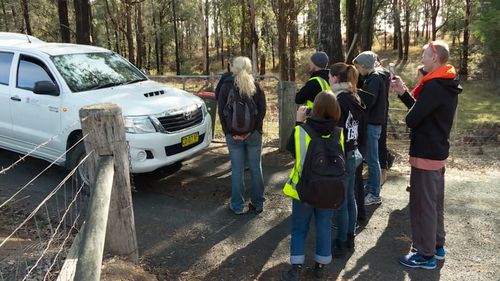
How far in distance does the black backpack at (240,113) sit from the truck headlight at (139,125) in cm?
124

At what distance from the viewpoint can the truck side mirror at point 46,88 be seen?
246 inches

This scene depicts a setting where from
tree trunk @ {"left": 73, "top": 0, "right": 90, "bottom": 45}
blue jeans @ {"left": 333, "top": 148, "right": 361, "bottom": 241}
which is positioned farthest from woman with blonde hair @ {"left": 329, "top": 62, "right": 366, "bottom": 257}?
tree trunk @ {"left": 73, "top": 0, "right": 90, "bottom": 45}

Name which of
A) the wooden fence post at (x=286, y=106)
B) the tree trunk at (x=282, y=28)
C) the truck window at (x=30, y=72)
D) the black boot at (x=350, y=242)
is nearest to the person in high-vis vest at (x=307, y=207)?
the black boot at (x=350, y=242)

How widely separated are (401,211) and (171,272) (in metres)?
3.12

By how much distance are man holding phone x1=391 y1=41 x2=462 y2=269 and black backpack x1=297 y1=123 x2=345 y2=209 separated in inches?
33.7

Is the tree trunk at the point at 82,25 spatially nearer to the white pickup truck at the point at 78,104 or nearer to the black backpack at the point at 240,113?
the white pickup truck at the point at 78,104

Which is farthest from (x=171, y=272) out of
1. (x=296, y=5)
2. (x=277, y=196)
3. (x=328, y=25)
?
(x=296, y=5)

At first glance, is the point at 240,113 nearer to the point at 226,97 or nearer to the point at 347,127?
the point at 226,97

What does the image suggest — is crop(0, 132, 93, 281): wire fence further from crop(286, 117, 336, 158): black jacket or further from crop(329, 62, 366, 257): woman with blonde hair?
crop(329, 62, 366, 257): woman with blonde hair

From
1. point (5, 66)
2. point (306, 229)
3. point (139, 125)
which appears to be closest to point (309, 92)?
point (306, 229)

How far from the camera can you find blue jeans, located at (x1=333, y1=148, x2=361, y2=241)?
4523 mm

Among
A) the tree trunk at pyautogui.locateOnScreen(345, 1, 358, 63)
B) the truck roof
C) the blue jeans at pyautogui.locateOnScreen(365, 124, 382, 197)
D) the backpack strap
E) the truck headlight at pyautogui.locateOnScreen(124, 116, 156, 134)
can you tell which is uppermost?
the tree trunk at pyautogui.locateOnScreen(345, 1, 358, 63)

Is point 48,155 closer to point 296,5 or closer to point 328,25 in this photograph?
point 328,25

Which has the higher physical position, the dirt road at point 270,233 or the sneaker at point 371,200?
the sneaker at point 371,200
